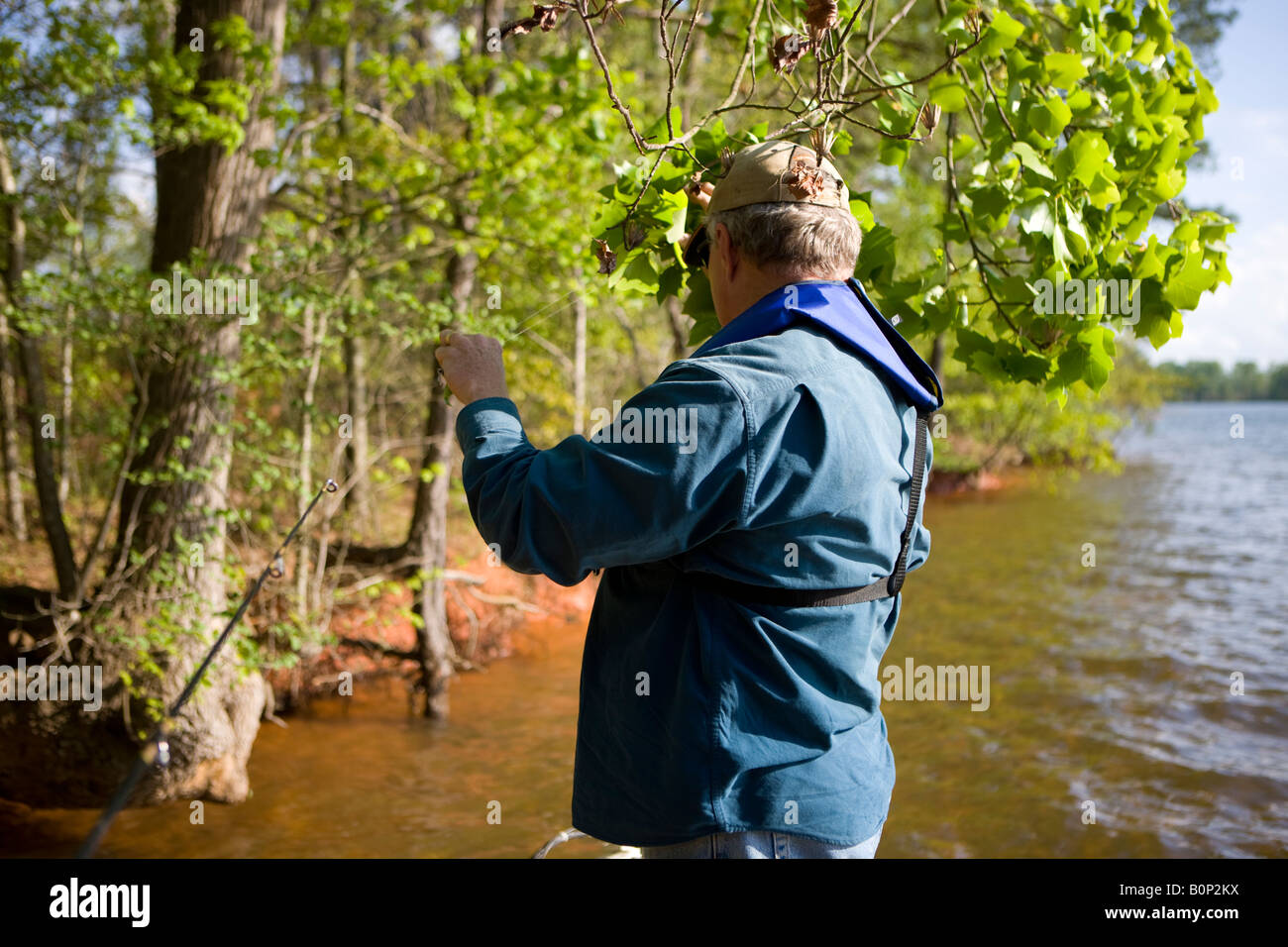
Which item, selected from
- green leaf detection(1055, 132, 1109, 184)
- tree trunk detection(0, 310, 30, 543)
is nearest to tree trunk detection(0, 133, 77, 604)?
tree trunk detection(0, 310, 30, 543)

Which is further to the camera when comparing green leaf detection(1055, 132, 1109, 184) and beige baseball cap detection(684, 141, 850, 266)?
green leaf detection(1055, 132, 1109, 184)

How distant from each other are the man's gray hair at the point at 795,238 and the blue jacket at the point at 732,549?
6 cm

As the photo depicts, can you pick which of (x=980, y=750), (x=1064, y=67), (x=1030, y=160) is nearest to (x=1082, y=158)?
(x=1030, y=160)

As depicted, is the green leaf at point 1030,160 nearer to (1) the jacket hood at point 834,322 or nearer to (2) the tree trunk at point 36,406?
(1) the jacket hood at point 834,322

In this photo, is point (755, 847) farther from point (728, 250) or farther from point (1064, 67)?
point (1064, 67)

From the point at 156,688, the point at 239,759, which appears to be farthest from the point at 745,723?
the point at 239,759

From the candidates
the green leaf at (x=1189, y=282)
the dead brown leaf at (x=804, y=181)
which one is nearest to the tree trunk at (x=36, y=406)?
the dead brown leaf at (x=804, y=181)

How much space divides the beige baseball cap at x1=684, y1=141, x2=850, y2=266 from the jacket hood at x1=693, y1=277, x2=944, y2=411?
0.16 metres

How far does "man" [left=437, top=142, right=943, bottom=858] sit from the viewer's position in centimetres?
155

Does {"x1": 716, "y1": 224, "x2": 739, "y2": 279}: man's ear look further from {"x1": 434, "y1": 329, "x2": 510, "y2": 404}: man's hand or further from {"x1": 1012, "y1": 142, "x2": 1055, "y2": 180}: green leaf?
{"x1": 1012, "y1": 142, "x2": 1055, "y2": 180}: green leaf

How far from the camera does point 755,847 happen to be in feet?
5.51

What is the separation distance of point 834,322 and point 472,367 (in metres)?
0.68

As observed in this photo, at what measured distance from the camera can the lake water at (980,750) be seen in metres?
6.09

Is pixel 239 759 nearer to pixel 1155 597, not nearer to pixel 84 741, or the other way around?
pixel 84 741
